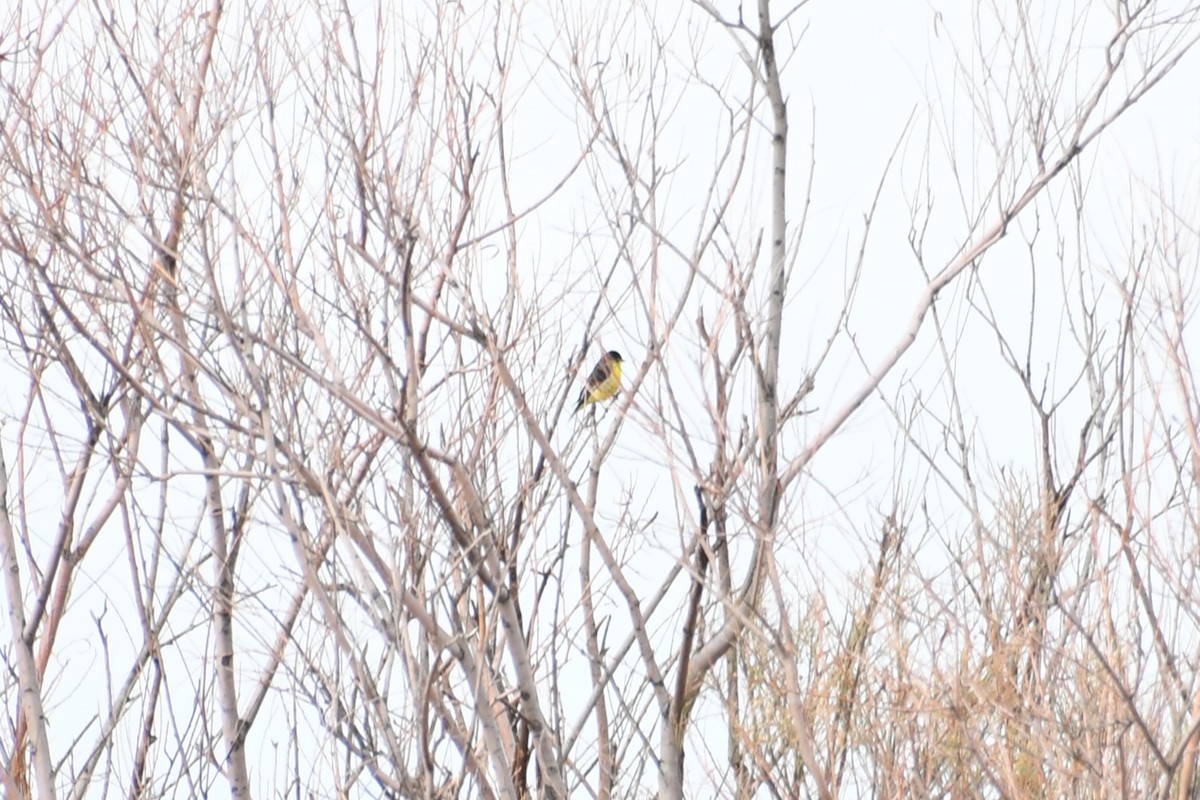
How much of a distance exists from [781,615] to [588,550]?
47.1 inches

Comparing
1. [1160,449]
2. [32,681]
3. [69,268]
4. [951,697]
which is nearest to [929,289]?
[1160,449]

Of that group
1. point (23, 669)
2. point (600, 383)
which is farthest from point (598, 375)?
point (23, 669)

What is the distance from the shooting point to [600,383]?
6262 mm

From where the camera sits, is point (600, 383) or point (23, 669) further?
point (23, 669)

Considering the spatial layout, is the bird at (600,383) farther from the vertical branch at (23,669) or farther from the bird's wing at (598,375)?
the vertical branch at (23,669)

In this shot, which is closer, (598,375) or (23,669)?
(598,375)

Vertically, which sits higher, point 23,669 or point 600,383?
point 600,383

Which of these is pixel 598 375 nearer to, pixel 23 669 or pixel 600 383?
pixel 600 383

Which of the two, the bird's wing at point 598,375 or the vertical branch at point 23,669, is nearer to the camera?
the bird's wing at point 598,375

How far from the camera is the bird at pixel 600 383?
605cm

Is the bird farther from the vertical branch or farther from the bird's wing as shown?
the vertical branch

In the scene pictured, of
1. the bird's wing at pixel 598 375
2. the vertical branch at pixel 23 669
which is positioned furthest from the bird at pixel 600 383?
the vertical branch at pixel 23 669

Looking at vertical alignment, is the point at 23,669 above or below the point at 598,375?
below

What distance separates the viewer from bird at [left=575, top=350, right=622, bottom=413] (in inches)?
238
